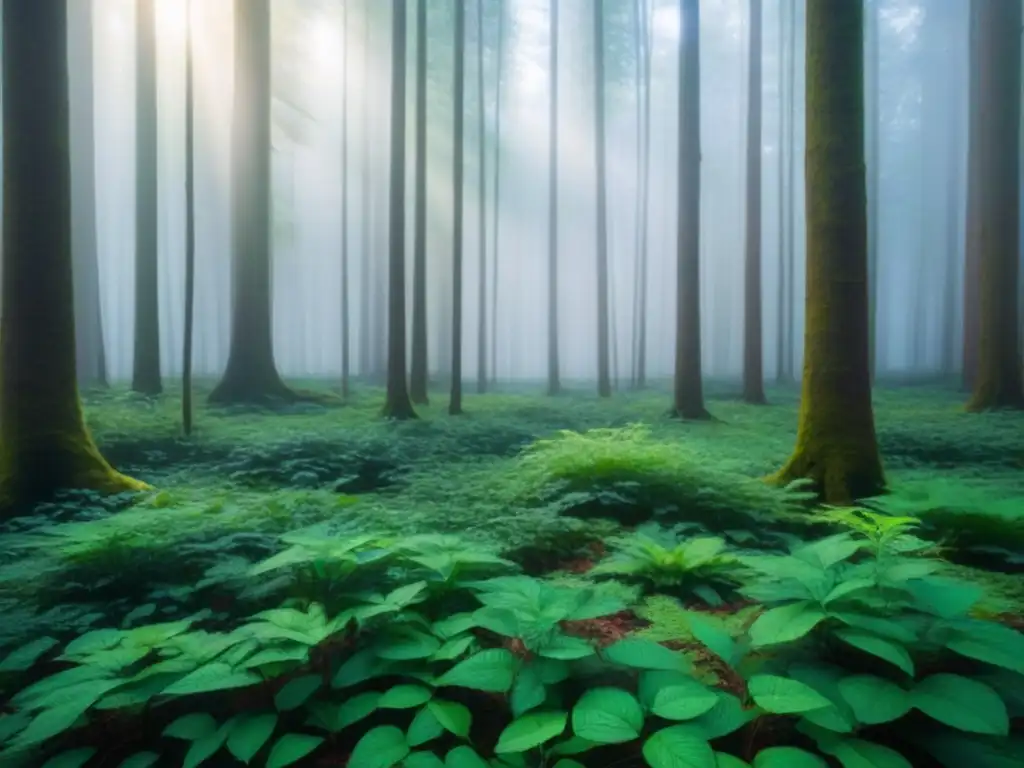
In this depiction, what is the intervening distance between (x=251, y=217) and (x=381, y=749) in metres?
14.3

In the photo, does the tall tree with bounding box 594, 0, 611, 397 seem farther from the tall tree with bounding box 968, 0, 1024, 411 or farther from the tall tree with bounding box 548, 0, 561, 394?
the tall tree with bounding box 968, 0, 1024, 411

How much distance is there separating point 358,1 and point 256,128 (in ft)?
40.1

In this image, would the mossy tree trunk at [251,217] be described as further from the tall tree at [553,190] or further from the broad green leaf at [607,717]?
the broad green leaf at [607,717]

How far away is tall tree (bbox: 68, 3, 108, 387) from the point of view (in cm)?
1675

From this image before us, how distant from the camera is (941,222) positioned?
3541 centimetres

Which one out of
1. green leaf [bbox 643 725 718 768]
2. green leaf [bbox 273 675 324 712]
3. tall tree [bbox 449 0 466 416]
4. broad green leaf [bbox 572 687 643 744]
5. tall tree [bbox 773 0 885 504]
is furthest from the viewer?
tall tree [bbox 449 0 466 416]

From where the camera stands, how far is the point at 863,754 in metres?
1.87

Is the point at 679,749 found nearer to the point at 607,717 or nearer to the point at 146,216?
the point at 607,717

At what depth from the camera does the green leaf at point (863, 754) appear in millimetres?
1810

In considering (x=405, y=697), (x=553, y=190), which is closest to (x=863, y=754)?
(x=405, y=697)

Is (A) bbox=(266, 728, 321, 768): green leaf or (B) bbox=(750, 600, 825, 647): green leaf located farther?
(B) bbox=(750, 600, 825, 647): green leaf

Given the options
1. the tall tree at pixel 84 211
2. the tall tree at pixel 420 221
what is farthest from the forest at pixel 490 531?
the tall tree at pixel 84 211

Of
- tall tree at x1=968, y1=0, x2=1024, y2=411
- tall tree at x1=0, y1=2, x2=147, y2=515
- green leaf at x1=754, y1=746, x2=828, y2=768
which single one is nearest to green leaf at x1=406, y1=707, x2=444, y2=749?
green leaf at x1=754, y1=746, x2=828, y2=768

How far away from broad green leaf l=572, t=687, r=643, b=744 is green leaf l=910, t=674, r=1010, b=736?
0.88 m
